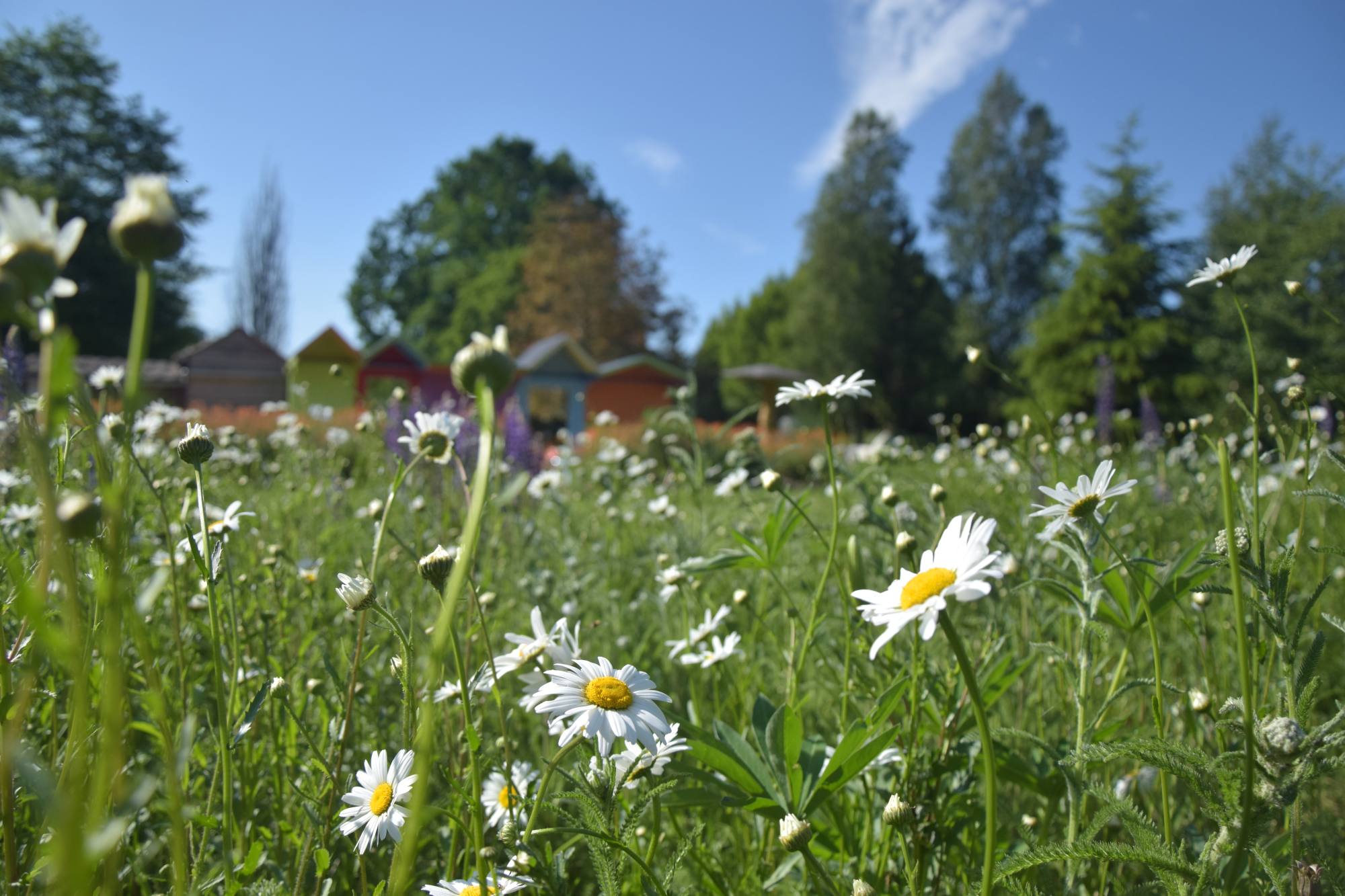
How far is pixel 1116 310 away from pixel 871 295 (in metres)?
7.17

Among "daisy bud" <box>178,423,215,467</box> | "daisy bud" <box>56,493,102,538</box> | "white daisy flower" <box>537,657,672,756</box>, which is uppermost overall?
"daisy bud" <box>178,423,215,467</box>

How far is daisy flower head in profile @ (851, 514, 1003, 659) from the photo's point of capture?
0.49m

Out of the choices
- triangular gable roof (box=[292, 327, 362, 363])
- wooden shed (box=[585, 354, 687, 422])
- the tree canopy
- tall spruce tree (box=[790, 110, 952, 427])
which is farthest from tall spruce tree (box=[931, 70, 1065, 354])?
the tree canopy

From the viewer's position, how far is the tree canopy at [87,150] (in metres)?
19.1

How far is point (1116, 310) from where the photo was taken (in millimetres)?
15469

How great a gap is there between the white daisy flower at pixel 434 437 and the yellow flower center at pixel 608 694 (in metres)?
0.32

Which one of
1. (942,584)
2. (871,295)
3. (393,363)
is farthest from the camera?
(871,295)

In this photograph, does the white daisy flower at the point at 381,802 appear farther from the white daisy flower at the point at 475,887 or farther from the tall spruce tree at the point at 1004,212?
the tall spruce tree at the point at 1004,212

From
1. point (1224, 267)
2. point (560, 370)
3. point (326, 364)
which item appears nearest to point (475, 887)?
point (1224, 267)

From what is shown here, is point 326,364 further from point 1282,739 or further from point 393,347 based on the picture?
point 1282,739

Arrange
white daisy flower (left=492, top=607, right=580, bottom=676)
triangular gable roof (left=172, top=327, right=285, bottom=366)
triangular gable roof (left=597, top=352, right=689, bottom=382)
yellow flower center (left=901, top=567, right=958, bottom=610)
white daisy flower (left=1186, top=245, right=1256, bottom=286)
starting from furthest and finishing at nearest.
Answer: triangular gable roof (left=597, top=352, right=689, bottom=382)
triangular gable roof (left=172, top=327, right=285, bottom=366)
white daisy flower (left=1186, top=245, right=1256, bottom=286)
white daisy flower (left=492, top=607, right=580, bottom=676)
yellow flower center (left=901, top=567, right=958, bottom=610)

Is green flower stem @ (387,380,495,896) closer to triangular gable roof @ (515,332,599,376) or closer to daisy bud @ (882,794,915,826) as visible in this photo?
daisy bud @ (882,794,915,826)

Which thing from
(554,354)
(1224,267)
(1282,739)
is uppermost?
(554,354)

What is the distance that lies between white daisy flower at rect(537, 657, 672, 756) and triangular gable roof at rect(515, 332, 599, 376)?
459 inches
